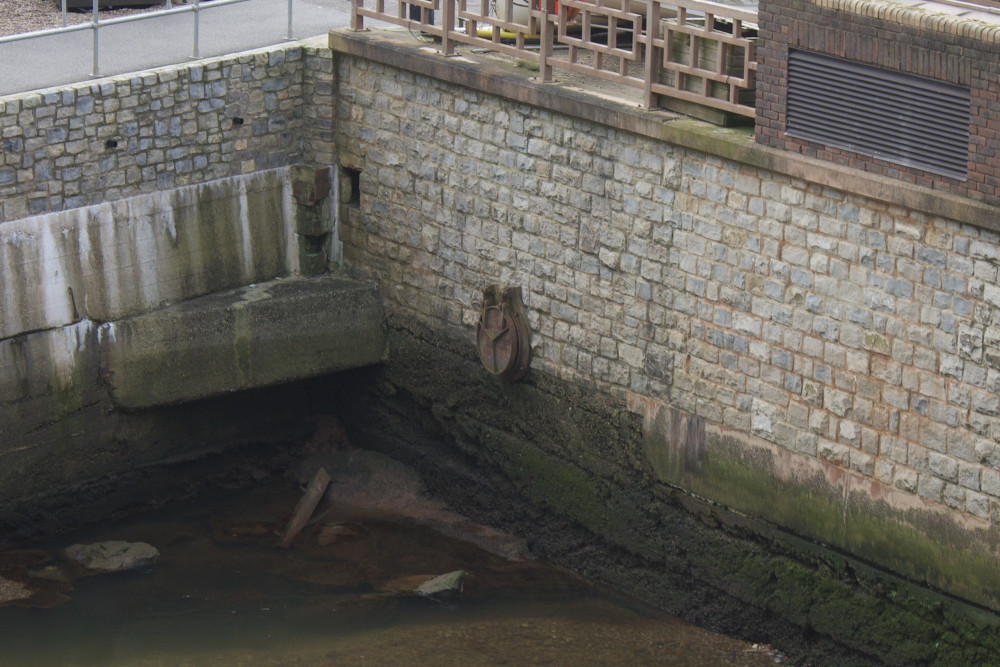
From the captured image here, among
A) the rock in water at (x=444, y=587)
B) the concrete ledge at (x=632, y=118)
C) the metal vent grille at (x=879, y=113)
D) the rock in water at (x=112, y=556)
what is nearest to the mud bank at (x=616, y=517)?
the rock in water at (x=444, y=587)

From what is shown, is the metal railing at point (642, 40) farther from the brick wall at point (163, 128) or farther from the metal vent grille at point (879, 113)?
the brick wall at point (163, 128)

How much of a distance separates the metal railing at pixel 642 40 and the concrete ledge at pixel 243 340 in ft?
7.94

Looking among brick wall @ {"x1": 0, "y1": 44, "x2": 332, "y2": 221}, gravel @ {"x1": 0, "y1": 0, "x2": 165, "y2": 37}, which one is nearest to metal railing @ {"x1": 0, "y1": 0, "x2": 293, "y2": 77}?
brick wall @ {"x1": 0, "y1": 44, "x2": 332, "y2": 221}

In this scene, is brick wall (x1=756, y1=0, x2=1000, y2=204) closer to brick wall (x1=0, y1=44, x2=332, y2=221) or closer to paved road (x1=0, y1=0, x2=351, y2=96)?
brick wall (x1=0, y1=44, x2=332, y2=221)

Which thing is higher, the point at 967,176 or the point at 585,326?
the point at 967,176

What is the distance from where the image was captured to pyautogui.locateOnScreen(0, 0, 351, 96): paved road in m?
12.5

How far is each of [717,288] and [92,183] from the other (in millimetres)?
4927

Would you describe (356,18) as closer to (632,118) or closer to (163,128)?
(163,128)

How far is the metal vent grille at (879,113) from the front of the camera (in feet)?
30.0

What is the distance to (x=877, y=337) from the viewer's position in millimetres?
9758

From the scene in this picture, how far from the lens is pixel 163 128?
41.3ft

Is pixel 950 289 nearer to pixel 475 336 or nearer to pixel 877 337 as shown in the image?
pixel 877 337

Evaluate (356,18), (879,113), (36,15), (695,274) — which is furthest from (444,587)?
(36,15)

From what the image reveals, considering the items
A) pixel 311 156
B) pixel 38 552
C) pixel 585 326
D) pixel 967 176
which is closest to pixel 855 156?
pixel 967 176
